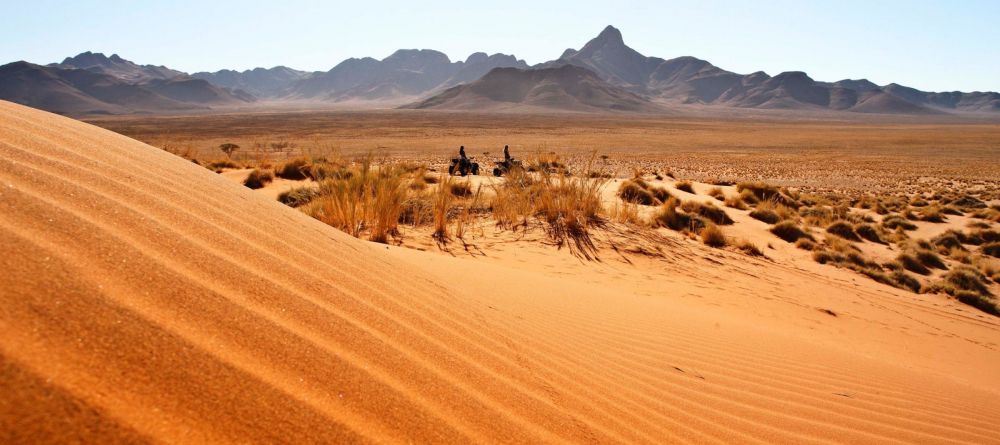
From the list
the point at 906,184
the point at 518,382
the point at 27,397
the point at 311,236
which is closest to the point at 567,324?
the point at 518,382

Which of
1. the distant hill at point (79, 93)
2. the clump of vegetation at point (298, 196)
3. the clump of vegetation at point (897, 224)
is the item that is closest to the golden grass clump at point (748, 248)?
the clump of vegetation at point (897, 224)

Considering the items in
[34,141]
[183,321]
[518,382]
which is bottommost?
[518,382]

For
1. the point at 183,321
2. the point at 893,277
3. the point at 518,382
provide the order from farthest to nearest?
the point at 893,277, the point at 518,382, the point at 183,321

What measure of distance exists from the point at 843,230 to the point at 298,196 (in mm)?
10806

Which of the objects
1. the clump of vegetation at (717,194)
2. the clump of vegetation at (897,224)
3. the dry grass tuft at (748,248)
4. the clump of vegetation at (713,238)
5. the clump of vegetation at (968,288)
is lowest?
the clump of vegetation at (897,224)

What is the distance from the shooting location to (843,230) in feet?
37.1

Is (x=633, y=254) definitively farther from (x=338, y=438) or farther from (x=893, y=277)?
(x=338, y=438)

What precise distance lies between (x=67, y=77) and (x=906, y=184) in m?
161

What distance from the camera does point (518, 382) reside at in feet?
6.65

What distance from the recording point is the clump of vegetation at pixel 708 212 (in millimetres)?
11148

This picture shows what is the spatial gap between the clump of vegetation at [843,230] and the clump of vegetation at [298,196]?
10.3 meters

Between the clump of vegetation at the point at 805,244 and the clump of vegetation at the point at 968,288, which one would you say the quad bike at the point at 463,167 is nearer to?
the clump of vegetation at the point at 805,244

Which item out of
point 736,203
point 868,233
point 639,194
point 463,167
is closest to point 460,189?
point 639,194

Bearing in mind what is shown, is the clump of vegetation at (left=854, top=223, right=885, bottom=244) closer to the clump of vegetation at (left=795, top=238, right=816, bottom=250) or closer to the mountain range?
the clump of vegetation at (left=795, top=238, right=816, bottom=250)
